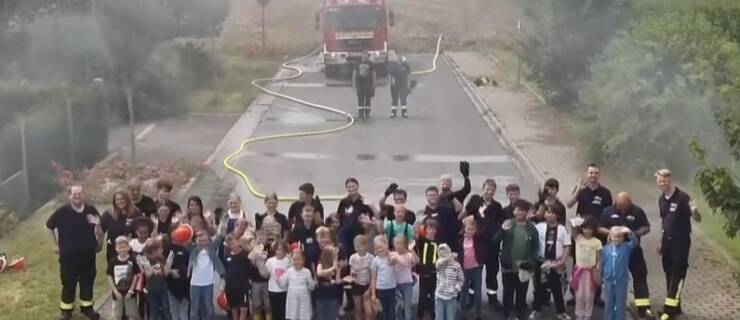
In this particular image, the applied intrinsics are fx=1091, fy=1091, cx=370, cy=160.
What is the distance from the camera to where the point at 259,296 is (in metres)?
10.8

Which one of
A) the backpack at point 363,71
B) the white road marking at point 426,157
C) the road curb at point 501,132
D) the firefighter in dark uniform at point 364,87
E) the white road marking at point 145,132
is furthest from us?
the firefighter in dark uniform at point 364,87

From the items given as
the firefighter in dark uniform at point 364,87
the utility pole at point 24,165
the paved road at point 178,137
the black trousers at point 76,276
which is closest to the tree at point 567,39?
the firefighter in dark uniform at point 364,87

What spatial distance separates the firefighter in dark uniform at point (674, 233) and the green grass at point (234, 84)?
16833mm

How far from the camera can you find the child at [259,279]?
1069 centimetres

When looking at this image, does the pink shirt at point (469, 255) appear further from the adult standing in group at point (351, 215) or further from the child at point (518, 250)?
the adult standing in group at point (351, 215)

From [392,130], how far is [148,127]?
5508mm

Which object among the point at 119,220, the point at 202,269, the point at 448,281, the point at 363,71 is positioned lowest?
the point at 448,281

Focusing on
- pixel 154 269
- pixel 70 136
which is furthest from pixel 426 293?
pixel 70 136

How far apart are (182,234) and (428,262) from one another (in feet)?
8.16

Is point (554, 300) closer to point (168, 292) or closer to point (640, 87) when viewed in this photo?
point (168, 292)

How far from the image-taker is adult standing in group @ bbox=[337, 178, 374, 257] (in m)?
11.5

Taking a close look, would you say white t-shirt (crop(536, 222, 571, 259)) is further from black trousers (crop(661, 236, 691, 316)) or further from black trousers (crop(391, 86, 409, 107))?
black trousers (crop(391, 86, 409, 107))

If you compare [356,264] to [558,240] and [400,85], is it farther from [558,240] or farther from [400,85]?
[400,85]

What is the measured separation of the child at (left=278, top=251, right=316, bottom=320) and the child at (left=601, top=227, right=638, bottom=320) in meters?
2.93
